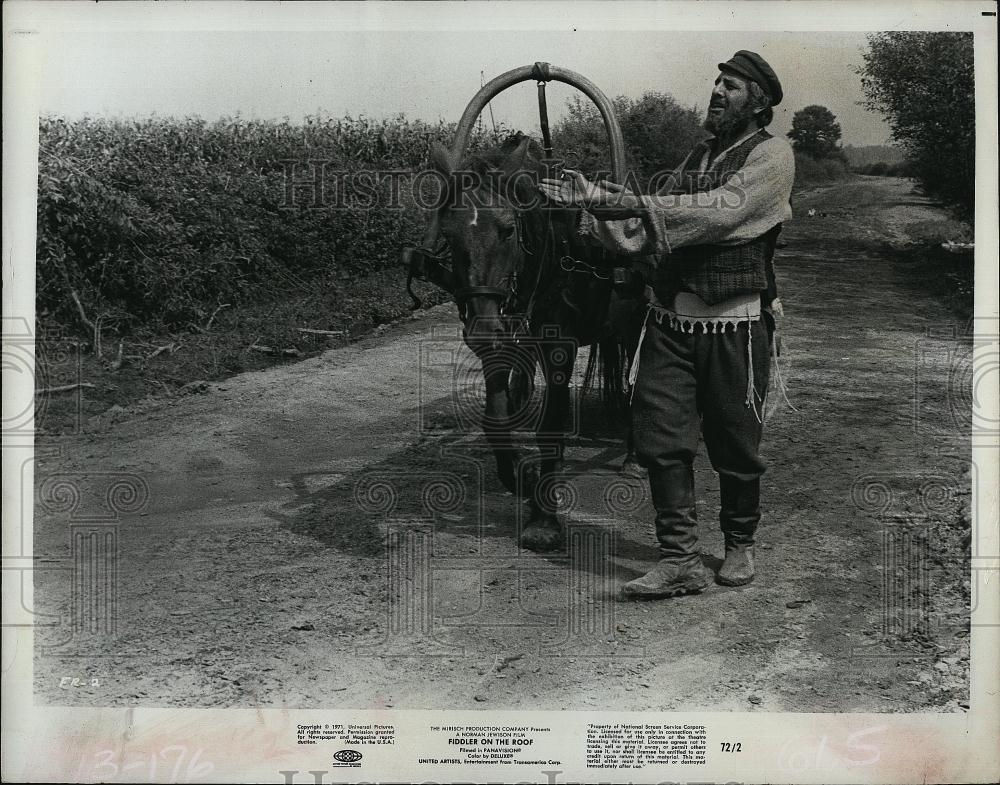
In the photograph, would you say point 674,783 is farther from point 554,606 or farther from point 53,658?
point 53,658

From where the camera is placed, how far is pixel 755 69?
4.55 m

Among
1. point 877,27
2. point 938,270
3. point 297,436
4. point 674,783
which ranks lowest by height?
point 674,783

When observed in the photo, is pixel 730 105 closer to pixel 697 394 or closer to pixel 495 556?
pixel 697 394

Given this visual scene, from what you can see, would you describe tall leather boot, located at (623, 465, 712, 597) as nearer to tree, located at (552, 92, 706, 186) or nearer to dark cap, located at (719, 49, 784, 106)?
dark cap, located at (719, 49, 784, 106)

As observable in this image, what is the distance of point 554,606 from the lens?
4.78 metres

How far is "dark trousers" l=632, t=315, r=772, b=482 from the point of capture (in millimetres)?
4668

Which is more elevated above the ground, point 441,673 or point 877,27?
point 877,27

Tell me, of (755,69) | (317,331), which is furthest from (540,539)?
(317,331)

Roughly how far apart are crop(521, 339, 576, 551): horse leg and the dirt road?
131mm

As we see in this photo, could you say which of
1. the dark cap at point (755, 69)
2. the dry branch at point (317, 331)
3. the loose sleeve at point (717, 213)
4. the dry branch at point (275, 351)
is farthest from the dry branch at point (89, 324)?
the dark cap at point (755, 69)

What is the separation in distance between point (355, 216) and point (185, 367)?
1.35m

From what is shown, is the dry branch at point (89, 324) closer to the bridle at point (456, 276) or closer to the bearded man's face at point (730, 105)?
the bridle at point (456, 276)

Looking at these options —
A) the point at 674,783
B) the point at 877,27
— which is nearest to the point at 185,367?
the point at 674,783

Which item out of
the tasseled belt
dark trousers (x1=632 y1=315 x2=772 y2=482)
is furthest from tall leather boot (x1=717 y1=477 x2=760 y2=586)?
the tasseled belt
